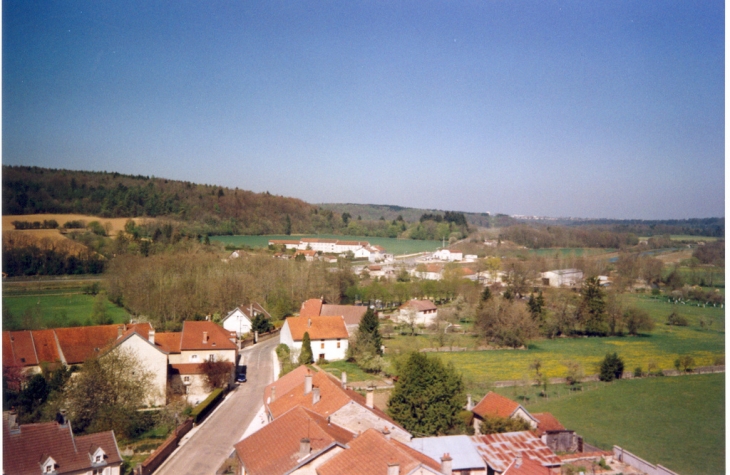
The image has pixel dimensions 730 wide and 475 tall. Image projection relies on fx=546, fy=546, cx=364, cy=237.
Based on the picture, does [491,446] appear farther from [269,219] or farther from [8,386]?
[269,219]

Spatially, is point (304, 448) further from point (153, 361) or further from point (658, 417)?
point (658, 417)

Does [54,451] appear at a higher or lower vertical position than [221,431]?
higher

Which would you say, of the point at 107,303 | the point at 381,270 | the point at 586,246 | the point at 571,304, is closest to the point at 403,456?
the point at 107,303

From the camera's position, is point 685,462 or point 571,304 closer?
point 685,462

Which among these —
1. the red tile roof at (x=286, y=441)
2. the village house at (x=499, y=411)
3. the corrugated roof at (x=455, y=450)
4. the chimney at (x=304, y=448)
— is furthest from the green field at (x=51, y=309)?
the village house at (x=499, y=411)

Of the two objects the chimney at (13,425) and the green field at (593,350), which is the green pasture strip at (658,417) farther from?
the chimney at (13,425)

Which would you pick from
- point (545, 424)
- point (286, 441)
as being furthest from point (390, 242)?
point (286, 441)

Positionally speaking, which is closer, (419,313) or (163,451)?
(163,451)

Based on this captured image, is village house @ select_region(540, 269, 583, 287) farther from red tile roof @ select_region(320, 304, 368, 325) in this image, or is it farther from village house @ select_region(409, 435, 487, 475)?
village house @ select_region(409, 435, 487, 475)
